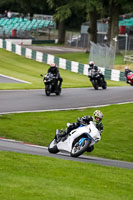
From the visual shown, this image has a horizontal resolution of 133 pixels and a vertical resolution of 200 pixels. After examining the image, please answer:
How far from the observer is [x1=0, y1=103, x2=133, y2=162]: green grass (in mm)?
17188

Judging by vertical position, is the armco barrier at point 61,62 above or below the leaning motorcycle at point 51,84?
below

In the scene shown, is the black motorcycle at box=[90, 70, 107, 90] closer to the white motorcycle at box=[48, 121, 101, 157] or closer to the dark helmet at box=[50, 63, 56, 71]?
the dark helmet at box=[50, 63, 56, 71]

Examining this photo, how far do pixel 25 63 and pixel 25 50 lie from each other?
330 cm

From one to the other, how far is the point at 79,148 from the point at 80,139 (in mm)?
238

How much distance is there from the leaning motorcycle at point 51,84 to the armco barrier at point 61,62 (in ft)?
51.0

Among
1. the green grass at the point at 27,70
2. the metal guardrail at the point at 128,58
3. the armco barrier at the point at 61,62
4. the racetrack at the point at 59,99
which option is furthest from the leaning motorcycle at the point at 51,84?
the metal guardrail at the point at 128,58

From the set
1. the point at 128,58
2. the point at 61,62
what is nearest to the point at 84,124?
the point at 128,58

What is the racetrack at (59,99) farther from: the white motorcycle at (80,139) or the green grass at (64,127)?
the white motorcycle at (80,139)

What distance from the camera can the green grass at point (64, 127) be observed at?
56.4 feet

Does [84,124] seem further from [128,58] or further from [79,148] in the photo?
[128,58]

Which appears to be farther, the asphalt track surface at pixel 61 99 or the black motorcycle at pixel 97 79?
the black motorcycle at pixel 97 79

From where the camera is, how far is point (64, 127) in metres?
19.8

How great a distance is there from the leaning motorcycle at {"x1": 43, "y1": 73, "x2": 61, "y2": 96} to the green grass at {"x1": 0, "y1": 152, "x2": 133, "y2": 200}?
12937 millimetres

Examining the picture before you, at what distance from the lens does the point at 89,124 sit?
13.9 m
